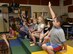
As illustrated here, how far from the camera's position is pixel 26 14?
8.47 metres

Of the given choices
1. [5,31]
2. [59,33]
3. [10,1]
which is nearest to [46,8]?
[10,1]

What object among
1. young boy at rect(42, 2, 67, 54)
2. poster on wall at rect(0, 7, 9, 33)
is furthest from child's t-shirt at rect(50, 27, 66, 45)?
poster on wall at rect(0, 7, 9, 33)

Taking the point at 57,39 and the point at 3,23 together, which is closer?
the point at 57,39

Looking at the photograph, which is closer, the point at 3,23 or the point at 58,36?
the point at 58,36

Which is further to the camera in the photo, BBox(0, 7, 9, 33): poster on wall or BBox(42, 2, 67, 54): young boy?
BBox(0, 7, 9, 33): poster on wall

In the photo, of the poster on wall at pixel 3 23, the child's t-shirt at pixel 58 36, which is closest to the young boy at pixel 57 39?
the child's t-shirt at pixel 58 36

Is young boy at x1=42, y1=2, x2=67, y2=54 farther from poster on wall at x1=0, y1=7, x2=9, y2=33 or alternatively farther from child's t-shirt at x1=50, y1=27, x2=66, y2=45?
poster on wall at x1=0, y1=7, x2=9, y2=33

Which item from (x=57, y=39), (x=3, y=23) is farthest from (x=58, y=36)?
(x=3, y=23)

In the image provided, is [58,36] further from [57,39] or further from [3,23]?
[3,23]

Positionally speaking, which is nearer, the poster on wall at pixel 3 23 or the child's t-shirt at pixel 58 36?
the child's t-shirt at pixel 58 36

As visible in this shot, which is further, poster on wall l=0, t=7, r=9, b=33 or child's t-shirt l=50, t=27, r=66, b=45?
poster on wall l=0, t=7, r=9, b=33

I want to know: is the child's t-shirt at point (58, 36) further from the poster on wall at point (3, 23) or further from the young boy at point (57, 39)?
the poster on wall at point (3, 23)

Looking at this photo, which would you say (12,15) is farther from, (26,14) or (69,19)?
(69,19)

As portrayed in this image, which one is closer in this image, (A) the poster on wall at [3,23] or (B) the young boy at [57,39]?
(B) the young boy at [57,39]
